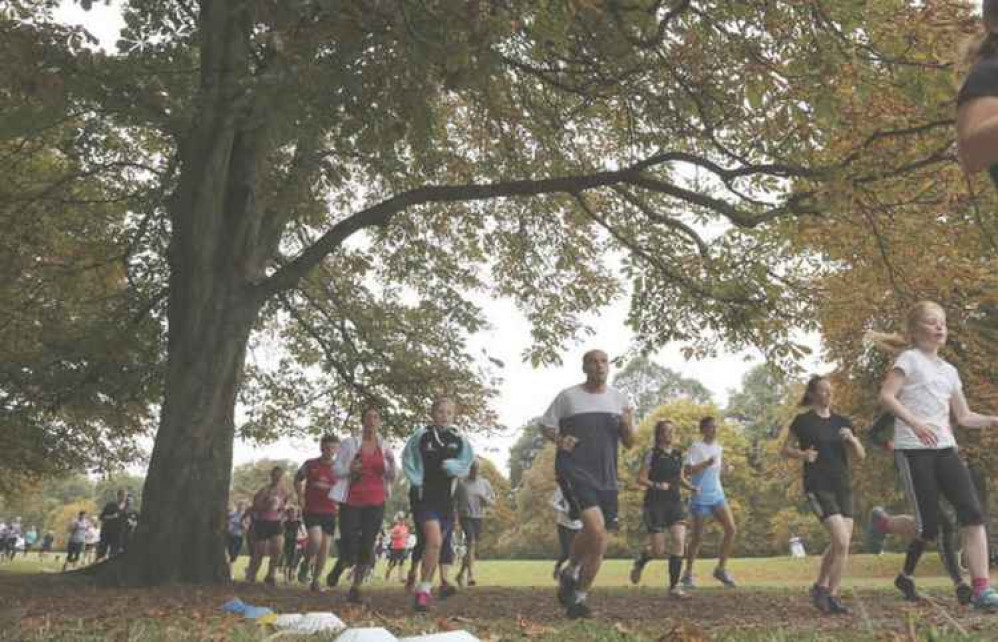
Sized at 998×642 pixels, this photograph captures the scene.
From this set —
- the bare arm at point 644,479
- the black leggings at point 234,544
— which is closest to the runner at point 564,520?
the bare arm at point 644,479

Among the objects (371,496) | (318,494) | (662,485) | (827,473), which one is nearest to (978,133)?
(827,473)

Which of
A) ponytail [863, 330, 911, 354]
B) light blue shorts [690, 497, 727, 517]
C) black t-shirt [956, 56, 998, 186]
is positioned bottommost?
light blue shorts [690, 497, 727, 517]

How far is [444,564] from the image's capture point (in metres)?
12.5

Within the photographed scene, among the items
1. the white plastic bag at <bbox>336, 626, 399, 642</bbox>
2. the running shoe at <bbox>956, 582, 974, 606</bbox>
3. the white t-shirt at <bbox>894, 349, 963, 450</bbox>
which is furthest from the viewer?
the running shoe at <bbox>956, 582, 974, 606</bbox>

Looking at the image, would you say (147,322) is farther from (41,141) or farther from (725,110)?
(725,110)

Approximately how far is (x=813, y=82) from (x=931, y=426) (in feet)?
9.81

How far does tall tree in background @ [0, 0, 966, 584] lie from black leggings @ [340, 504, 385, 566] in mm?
1709

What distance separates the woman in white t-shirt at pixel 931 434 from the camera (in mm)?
6531

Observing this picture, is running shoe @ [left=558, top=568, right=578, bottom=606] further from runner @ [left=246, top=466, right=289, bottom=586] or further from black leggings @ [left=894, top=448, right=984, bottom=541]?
runner @ [left=246, top=466, right=289, bottom=586]

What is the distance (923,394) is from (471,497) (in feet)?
31.6

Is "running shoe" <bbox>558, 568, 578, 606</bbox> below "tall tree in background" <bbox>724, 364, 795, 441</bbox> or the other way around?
below

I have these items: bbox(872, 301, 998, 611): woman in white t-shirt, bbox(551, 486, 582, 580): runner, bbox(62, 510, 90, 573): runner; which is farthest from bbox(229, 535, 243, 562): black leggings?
bbox(872, 301, 998, 611): woman in white t-shirt

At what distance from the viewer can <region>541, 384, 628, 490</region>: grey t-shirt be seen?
7.58m

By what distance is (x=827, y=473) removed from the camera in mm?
8273
